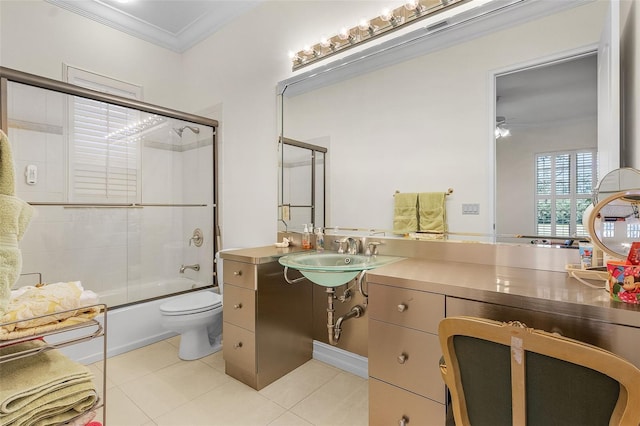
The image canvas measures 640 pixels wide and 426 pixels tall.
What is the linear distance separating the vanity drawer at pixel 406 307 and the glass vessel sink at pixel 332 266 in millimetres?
143

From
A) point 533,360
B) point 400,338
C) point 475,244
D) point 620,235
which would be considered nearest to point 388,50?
point 475,244

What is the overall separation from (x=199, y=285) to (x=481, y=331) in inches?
106

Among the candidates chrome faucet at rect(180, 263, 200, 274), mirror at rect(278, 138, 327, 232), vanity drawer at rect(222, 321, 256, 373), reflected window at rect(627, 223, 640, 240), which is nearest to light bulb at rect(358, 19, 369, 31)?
mirror at rect(278, 138, 327, 232)

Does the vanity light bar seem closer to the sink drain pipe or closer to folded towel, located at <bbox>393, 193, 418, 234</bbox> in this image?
folded towel, located at <bbox>393, 193, 418, 234</bbox>

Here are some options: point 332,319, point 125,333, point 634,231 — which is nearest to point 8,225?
point 332,319

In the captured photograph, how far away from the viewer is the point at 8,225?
0.67 metres

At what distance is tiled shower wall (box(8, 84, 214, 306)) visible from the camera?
2301mm

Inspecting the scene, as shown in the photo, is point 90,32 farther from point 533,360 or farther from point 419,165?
point 533,360

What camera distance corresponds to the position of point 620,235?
1049 mm

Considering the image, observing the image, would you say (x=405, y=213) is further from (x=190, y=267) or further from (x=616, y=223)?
(x=190, y=267)

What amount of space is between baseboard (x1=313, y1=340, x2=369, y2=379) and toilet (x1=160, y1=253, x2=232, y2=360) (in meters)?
0.77

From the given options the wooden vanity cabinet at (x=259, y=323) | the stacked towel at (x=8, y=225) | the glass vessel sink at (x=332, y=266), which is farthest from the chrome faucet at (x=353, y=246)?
the stacked towel at (x=8, y=225)

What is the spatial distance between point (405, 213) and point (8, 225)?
156 cm

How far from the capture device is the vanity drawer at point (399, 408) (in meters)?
1.16
